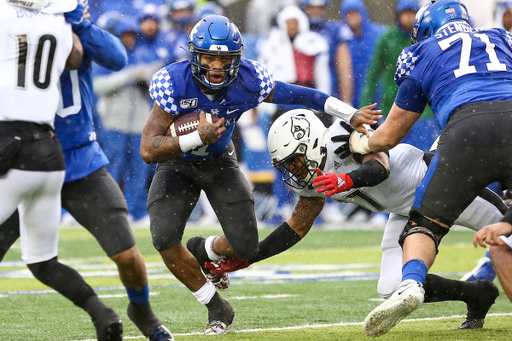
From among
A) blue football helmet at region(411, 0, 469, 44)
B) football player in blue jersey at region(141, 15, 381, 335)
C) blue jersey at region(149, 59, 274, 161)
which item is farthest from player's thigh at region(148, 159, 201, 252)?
blue football helmet at region(411, 0, 469, 44)

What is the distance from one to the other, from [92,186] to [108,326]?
2.24ft

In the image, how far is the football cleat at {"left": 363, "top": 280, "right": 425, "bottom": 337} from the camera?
129 inches

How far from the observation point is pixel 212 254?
483 cm

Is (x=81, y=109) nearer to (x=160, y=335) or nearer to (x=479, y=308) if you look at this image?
(x=160, y=335)

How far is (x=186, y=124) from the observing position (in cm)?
420

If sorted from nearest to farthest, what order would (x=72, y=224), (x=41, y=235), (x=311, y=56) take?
(x=41, y=235)
(x=311, y=56)
(x=72, y=224)

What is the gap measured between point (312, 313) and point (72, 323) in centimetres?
151

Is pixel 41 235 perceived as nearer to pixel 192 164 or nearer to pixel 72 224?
pixel 192 164

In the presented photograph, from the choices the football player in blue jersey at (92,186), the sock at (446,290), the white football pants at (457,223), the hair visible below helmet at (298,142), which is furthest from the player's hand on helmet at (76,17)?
the sock at (446,290)

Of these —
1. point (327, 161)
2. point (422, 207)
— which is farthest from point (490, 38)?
point (327, 161)

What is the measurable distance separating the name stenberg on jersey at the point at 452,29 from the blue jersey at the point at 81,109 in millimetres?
1584

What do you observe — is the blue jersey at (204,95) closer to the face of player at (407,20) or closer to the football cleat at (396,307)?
the football cleat at (396,307)

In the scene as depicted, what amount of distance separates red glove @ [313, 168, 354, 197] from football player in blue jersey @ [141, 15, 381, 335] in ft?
1.44

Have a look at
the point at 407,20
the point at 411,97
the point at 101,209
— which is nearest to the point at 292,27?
the point at 407,20
